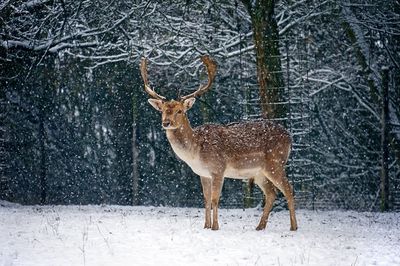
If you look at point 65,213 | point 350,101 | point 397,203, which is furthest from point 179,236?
point 350,101

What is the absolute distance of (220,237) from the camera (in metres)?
7.12

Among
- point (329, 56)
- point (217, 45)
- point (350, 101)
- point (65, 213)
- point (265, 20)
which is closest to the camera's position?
point (65, 213)

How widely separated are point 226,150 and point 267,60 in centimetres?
295

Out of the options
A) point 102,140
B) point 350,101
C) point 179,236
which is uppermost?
point 350,101

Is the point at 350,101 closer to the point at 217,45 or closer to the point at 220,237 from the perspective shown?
the point at 217,45

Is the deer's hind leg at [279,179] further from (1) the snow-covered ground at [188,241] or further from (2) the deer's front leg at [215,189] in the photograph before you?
(2) the deer's front leg at [215,189]

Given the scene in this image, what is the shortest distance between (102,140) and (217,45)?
228 inches

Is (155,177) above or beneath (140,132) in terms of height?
beneath

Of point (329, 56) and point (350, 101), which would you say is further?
point (350, 101)

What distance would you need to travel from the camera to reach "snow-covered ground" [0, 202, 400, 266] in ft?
19.3

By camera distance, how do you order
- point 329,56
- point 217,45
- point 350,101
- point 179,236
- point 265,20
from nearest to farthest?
point 179,236
point 265,20
point 217,45
point 329,56
point 350,101

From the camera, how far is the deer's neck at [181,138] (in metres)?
8.19

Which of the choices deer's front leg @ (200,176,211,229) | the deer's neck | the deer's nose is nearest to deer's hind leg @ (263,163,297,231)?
deer's front leg @ (200,176,211,229)

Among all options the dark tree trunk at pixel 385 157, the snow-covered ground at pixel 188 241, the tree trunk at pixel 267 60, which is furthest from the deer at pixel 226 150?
the dark tree trunk at pixel 385 157
